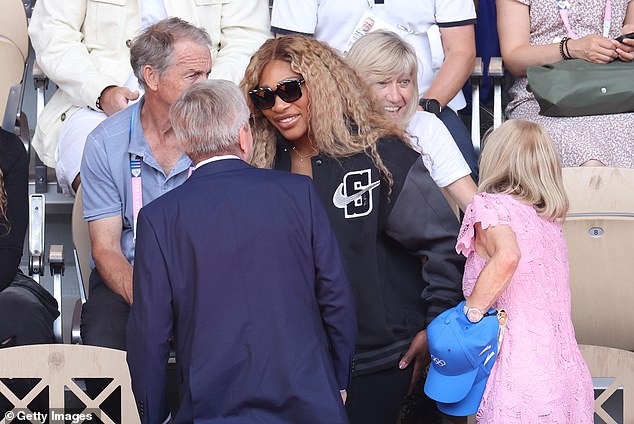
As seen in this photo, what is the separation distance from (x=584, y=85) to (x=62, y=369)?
2.40 meters

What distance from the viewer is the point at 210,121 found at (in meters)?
3.06

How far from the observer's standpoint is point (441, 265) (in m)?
3.79

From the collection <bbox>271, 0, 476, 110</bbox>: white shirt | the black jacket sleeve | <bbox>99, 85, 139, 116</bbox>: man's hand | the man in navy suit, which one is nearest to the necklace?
the black jacket sleeve

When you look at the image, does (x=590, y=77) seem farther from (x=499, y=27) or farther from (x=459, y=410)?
(x=459, y=410)

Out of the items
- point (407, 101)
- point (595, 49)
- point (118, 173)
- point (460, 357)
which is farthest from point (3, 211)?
point (595, 49)

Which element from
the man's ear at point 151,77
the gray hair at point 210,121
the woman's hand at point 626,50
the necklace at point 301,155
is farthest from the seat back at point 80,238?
the woman's hand at point 626,50

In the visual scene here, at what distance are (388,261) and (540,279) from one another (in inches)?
20.2

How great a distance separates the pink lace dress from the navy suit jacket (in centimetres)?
64

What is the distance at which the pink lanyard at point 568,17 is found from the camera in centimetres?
519

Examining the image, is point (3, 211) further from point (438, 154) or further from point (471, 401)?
point (471, 401)

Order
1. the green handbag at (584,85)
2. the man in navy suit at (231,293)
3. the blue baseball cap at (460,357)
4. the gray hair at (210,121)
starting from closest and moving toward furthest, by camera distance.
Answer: the man in navy suit at (231,293) < the gray hair at (210,121) < the blue baseball cap at (460,357) < the green handbag at (584,85)

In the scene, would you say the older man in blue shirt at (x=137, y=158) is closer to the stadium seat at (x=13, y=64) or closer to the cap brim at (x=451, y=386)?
the stadium seat at (x=13, y=64)

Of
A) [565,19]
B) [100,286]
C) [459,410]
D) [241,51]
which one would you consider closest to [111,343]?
[100,286]

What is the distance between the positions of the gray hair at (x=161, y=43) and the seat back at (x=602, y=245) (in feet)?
4.78
